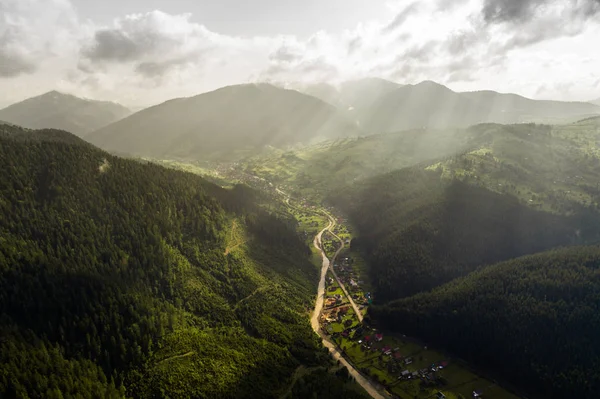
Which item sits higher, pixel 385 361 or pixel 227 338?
pixel 227 338

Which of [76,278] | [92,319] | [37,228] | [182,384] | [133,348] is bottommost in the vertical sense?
[182,384]

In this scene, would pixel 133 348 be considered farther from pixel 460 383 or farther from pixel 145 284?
pixel 460 383

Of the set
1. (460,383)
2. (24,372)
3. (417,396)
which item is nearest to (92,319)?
(24,372)

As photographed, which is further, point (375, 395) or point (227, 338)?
point (227, 338)

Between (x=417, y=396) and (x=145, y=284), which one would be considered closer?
(x=417, y=396)

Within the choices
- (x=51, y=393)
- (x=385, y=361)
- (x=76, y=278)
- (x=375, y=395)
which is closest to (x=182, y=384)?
(x=51, y=393)

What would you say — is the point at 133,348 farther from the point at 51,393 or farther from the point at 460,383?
the point at 460,383

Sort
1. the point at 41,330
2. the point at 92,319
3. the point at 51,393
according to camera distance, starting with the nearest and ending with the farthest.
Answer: the point at 51,393, the point at 41,330, the point at 92,319

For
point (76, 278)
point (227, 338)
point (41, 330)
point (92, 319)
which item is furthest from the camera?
point (227, 338)

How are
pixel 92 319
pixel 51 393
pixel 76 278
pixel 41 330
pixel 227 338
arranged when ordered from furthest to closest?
pixel 227 338
pixel 76 278
pixel 92 319
pixel 41 330
pixel 51 393
